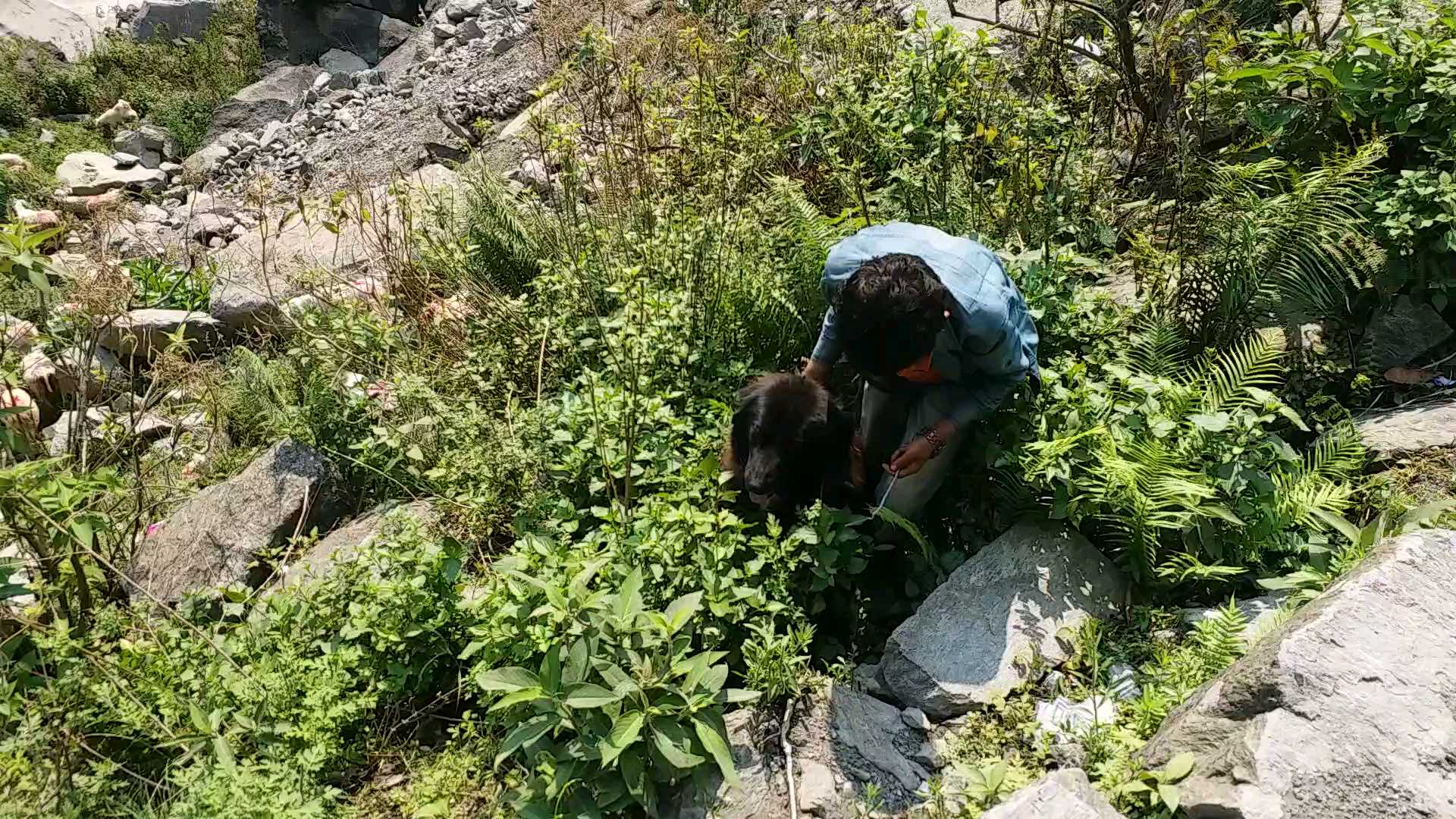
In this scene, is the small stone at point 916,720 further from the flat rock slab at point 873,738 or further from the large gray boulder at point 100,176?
the large gray boulder at point 100,176

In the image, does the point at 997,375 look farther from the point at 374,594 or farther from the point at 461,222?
the point at 461,222

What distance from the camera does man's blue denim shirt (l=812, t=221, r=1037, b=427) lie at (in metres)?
3.28

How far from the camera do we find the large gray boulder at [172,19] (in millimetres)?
16016

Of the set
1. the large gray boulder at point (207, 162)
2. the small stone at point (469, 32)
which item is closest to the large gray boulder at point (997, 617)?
the small stone at point (469, 32)

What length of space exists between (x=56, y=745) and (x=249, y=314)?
13.8ft

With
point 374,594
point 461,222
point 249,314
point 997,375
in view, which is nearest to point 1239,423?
point 997,375

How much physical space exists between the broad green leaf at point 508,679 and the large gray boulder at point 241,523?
2194 millimetres

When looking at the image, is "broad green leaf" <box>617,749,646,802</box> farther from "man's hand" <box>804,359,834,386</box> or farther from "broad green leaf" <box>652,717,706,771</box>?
"man's hand" <box>804,359,834,386</box>

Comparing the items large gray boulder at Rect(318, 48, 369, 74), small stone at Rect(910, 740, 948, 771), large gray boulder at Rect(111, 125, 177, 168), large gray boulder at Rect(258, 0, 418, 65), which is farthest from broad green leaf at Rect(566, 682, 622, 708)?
large gray boulder at Rect(258, 0, 418, 65)

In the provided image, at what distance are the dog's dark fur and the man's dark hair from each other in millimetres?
566

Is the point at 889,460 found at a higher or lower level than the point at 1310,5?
lower

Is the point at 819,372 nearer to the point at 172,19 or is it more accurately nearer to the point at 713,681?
the point at 713,681

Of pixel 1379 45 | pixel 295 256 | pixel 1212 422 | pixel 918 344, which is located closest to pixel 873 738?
pixel 918 344

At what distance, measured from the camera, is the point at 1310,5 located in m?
4.52
